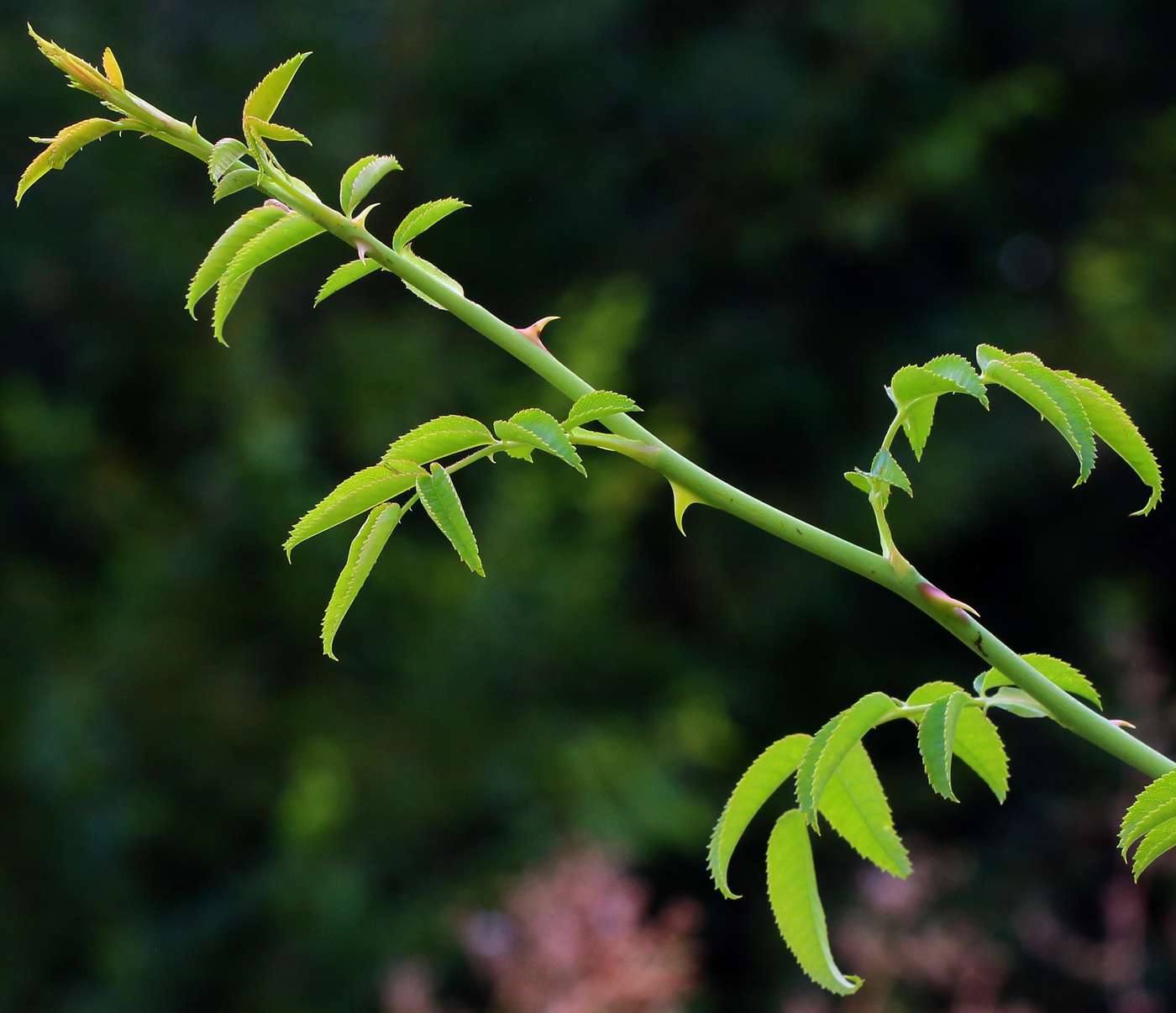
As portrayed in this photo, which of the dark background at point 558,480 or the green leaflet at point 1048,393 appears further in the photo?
the dark background at point 558,480

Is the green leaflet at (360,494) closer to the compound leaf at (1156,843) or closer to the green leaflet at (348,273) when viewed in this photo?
the green leaflet at (348,273)

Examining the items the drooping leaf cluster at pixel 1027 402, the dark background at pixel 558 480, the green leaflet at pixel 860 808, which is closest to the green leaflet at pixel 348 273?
the drooping leaf cluster at pixel 1027 402

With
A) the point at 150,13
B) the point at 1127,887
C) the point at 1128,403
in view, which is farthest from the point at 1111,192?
the point at 150,13

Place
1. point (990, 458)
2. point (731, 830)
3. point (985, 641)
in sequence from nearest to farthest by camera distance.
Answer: point (985, 641) < point (731, 830) < point (990, 458)

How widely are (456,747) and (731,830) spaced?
282 cm

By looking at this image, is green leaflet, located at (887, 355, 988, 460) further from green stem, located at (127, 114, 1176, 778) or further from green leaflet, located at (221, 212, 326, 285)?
green leaflet, located at (221, 212, 326, 285)

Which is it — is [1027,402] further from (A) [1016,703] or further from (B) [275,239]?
(B) [275,239]

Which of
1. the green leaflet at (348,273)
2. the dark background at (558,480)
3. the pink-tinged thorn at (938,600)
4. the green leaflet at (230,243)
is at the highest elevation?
the dark background at (558,480)

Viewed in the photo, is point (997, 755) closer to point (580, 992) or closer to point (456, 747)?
point (580, 992)

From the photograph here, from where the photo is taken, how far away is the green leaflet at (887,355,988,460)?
0.47 meters

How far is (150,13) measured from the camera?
368 centimetres

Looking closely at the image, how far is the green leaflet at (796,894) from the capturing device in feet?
1.74

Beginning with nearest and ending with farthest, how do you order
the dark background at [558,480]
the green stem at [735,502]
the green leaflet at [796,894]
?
the green stem at [735,502] < the green leaflet at [796,894] < the dark background at [558,480]

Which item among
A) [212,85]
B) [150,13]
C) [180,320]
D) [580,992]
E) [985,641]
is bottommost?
[985,641]
